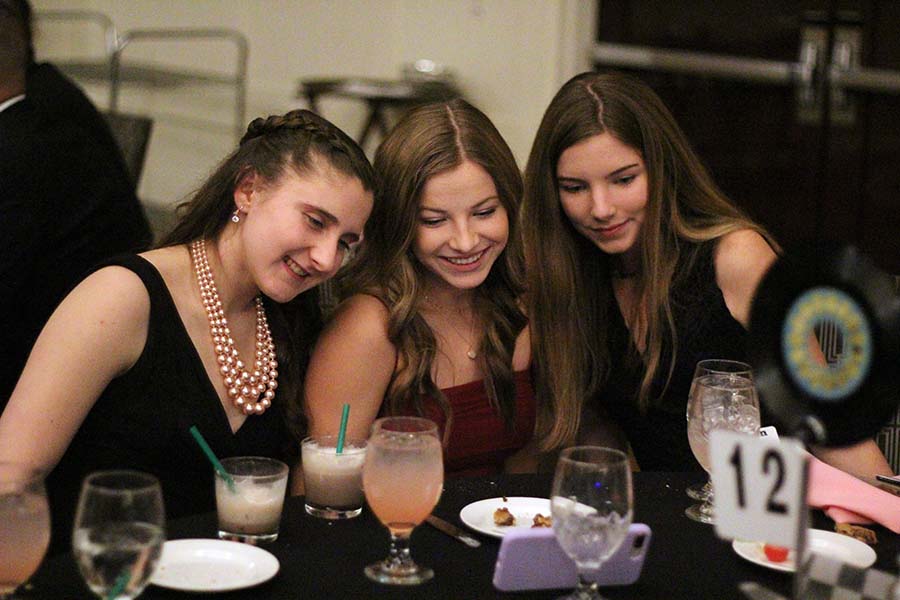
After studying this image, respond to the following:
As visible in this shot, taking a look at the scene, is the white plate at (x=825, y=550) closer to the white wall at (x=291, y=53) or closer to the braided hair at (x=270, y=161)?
the braided hair at (x=270, y=161)

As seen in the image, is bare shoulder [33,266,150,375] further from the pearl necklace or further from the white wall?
the white wall

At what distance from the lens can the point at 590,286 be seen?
2598 mm

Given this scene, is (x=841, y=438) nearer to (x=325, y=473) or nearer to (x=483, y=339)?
(x=325, y=473)

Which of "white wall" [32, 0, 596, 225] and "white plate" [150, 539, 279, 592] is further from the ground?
"white wall" [32, 0, 596, 225]

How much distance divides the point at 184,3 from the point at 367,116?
1.10 metres

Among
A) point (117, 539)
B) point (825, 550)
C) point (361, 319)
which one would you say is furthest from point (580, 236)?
point (117, 539)

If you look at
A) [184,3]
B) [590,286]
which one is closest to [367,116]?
[184,3]

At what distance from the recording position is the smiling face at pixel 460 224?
231 centimetres

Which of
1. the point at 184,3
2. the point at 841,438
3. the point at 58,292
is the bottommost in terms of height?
the point at 58,292

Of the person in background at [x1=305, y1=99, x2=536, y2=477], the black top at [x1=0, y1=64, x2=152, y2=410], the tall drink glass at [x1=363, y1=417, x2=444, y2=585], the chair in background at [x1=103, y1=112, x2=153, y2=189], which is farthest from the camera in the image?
the chair in background at [x1=103, y1=112, x2=153, y2=189]

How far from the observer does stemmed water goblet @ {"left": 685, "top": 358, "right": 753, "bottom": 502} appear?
1.85m

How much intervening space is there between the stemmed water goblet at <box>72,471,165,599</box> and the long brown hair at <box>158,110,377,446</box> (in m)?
0.91

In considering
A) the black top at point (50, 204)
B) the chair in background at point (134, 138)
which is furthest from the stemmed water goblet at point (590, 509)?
the chair in background at point (134, 138)

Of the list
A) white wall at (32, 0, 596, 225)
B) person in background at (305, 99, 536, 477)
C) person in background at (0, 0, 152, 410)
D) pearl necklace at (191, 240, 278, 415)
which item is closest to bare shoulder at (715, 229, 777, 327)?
person in background at (305, 99, 536, 477)
